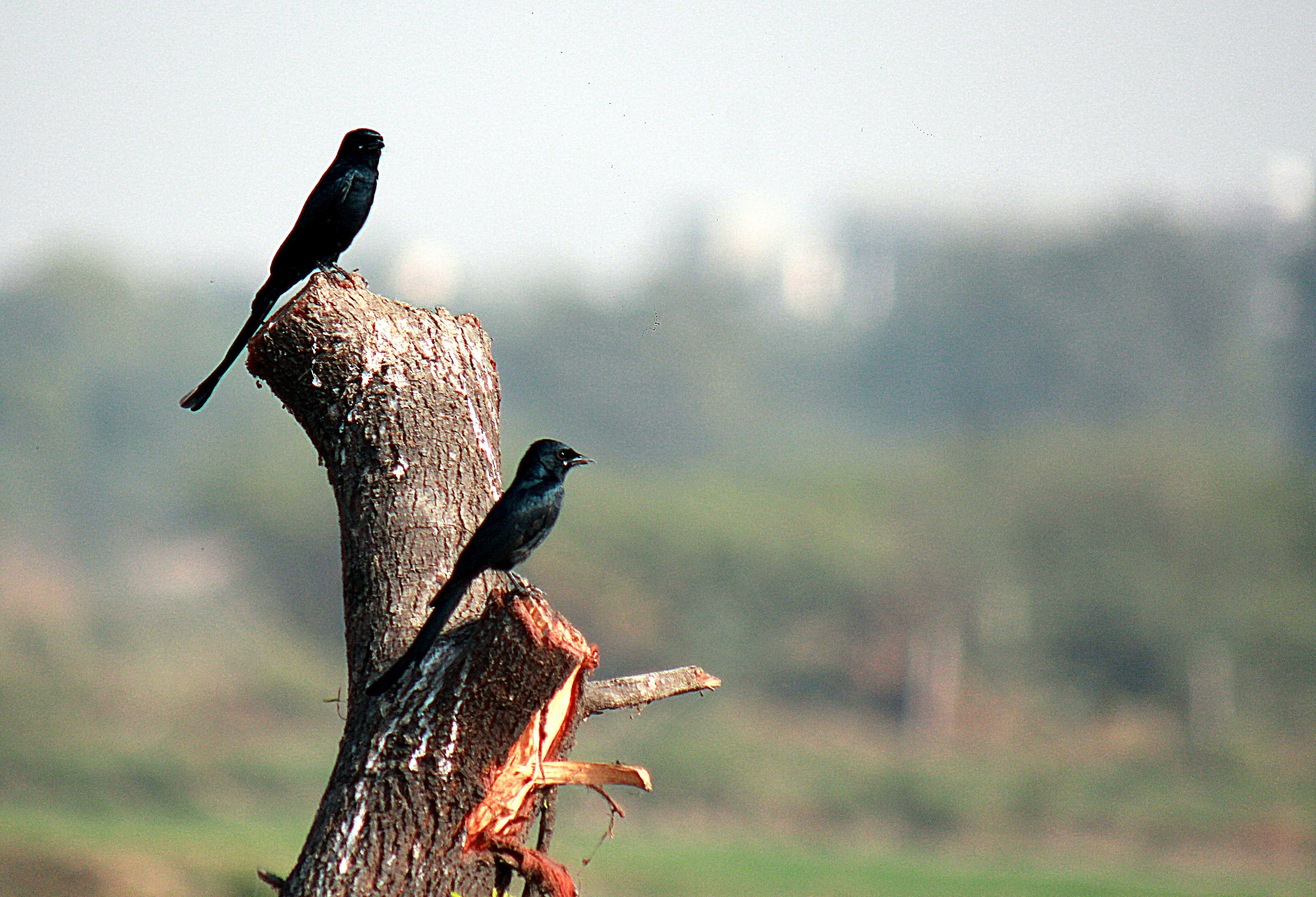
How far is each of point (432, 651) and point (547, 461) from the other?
77 centimetres

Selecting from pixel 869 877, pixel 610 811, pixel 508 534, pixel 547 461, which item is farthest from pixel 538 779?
pixel 869 877

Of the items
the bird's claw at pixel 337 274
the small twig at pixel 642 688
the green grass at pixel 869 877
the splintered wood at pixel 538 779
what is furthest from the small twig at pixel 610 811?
the green grass at pixel 869 877

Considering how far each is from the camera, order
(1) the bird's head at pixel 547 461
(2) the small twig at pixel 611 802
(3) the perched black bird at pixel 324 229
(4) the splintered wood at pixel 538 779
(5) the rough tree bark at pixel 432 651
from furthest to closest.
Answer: (3) the perched black bird at pixel 324 229 < (2) the small twig at pixel 611 802 < (1) the bird's head at pixel 547 461 < (4) the splintered wood at pixel 538 779 < (5) the rough tree bark at pixel 432 651

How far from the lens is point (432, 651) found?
144 inches

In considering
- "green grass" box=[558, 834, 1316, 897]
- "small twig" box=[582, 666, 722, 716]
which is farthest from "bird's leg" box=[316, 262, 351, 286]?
"green grass" box=[558, 834, 1316, 897]

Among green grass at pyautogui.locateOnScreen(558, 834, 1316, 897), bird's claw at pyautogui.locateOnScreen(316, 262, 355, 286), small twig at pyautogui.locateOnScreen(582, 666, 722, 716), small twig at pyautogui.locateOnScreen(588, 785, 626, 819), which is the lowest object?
small twig at pyautogui.locateOnScreen(588, 785, 626, 819)

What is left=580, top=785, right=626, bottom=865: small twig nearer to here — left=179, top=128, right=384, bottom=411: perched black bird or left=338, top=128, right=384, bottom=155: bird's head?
left=179, top=128, right=384, bottom=411: perched black bird

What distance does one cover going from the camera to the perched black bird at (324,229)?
4.71 m

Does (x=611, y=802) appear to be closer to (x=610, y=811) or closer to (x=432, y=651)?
(x=610, y=811)

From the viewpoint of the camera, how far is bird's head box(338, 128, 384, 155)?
16.9 ft

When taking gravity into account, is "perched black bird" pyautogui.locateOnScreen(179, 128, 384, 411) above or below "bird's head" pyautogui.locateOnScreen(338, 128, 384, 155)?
below

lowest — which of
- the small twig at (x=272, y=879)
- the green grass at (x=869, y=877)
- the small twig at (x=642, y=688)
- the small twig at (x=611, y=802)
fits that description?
the small twig at (x=272, y=879)

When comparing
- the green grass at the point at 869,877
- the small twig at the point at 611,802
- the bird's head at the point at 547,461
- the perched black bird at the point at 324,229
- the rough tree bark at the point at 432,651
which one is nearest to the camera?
the rough tree bark at the point at 432,651

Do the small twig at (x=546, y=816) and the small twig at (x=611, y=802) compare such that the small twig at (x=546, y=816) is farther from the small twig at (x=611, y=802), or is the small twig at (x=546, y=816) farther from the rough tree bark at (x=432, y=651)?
the small twig at (x=611, y=802)
